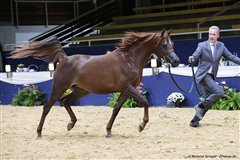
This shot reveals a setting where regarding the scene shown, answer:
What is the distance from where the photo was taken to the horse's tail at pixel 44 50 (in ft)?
27.2

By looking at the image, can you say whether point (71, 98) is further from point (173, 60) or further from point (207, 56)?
point (207, 56)

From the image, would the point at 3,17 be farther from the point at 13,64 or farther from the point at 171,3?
the point at 171,3

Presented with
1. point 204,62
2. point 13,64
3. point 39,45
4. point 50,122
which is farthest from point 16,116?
point 13,64

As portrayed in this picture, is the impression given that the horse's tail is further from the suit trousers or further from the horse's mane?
the suit trousers

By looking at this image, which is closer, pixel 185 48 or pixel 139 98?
pixel 139 98

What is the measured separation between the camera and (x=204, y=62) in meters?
8.20

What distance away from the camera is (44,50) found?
836 cm

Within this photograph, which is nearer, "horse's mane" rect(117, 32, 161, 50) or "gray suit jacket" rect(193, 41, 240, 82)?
"horse's mane" rect(117, 32, 161, 50)

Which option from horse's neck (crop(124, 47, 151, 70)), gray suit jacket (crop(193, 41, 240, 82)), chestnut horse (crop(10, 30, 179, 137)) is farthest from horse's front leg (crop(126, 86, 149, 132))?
gray suit jacket (crop(193, 41, 240, 82))

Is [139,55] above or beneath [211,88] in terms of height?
above

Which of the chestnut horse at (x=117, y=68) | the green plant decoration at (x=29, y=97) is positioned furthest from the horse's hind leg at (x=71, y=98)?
the green plant decoration at (x=29, y=97)

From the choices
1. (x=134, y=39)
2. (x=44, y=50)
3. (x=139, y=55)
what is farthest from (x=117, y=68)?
(x=44, y=50)

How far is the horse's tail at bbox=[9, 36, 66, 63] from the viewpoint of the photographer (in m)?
8.29

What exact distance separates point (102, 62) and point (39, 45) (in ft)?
4.42
